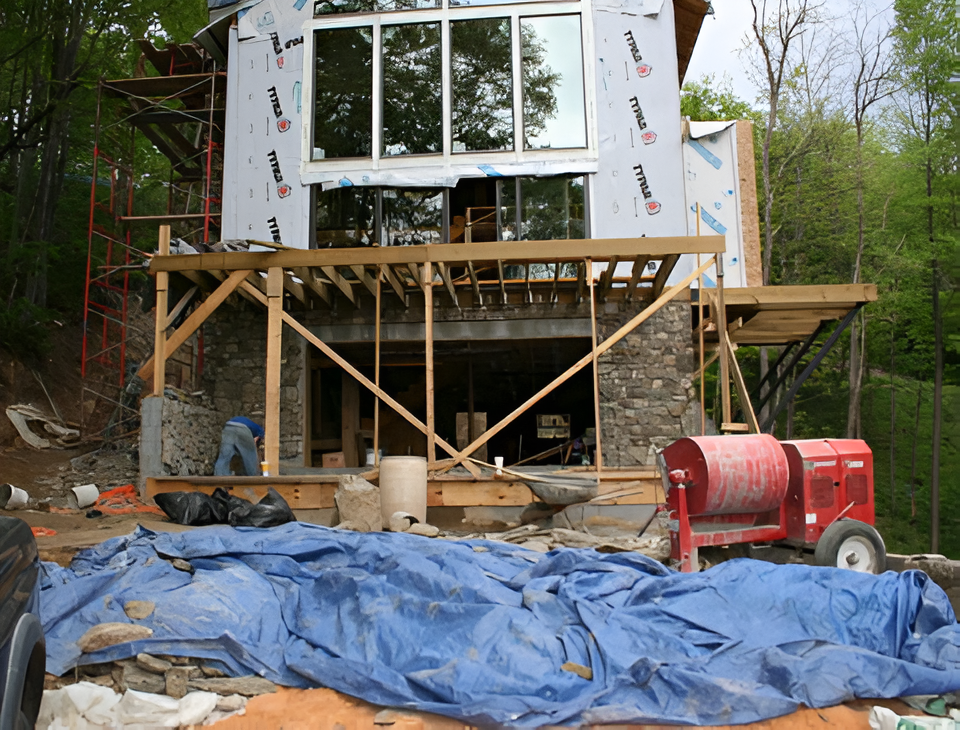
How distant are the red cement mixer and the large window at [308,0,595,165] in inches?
306

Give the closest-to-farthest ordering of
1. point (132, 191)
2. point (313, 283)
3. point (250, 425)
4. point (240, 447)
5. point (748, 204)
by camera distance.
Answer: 1. point (240, 447)
2. point (250, 425)
3. point (313, 283)
4. point (748, 204)
5. point (132, 191)

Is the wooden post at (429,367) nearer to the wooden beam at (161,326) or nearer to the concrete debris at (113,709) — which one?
the wooden beam at (161,326)

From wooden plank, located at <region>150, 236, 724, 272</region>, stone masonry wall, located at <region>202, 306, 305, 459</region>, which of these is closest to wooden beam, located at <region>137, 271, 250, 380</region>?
wooden plank, located at <region>150, 236, 724, 272</region>

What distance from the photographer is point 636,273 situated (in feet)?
40.3

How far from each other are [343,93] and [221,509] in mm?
8208

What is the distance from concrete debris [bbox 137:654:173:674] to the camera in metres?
5.05

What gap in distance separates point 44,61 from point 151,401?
52.7 feet

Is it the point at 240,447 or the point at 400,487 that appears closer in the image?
the point at 400,487

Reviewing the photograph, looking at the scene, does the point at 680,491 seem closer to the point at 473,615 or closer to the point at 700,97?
the point at 473,615

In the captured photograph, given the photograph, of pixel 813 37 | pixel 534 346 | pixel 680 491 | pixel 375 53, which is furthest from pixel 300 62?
pixel 813 37

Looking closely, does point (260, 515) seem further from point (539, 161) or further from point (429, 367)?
point (539, 161)

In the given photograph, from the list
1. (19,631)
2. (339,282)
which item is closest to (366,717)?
(19,631)

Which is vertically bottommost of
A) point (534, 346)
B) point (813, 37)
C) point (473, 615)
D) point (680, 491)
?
point (473, 615)

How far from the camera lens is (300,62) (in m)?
14.6
